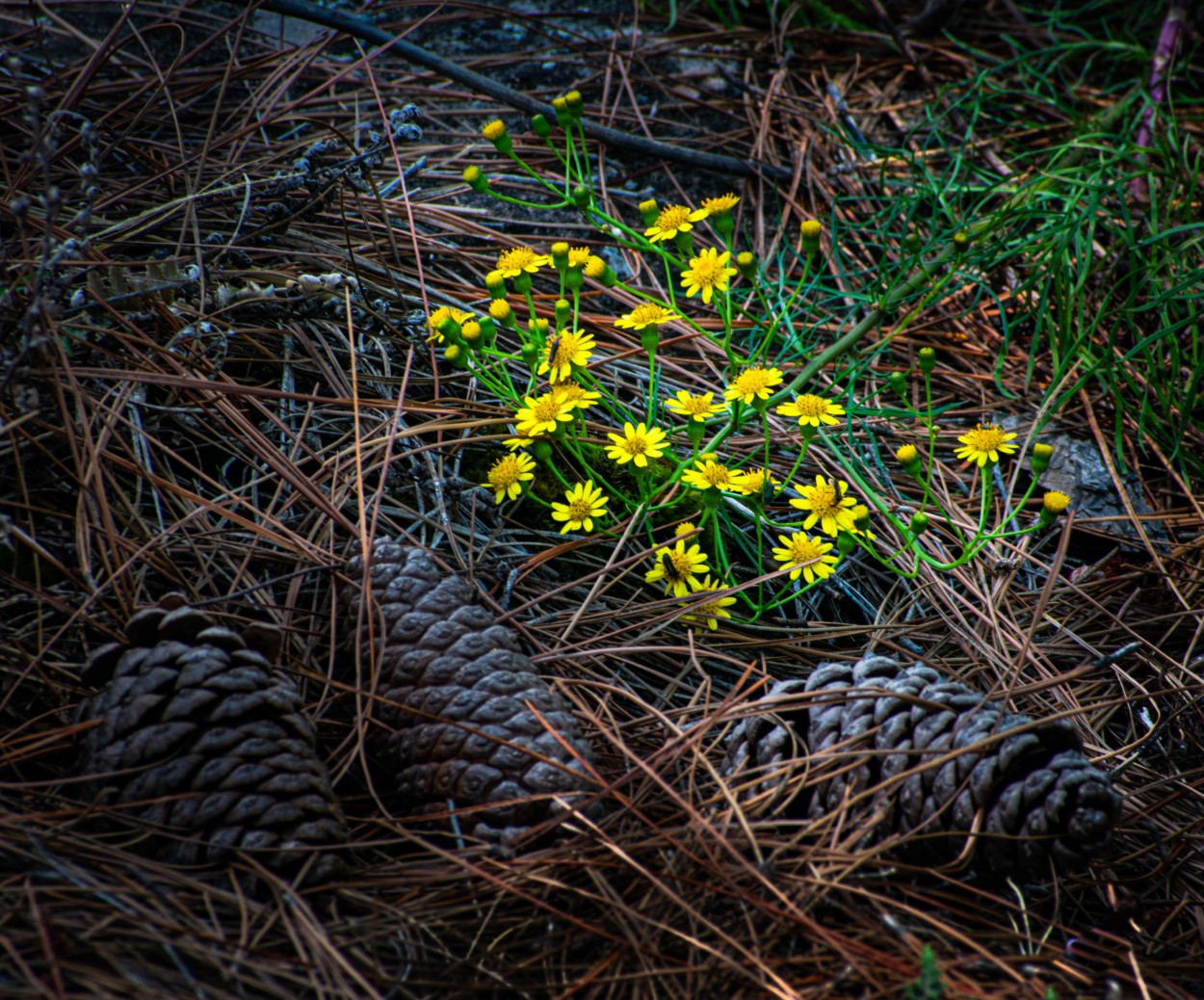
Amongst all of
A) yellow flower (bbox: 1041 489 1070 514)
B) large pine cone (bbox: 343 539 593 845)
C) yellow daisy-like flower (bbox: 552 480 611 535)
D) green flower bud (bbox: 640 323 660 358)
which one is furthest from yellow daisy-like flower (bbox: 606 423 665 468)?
yellow flower (bbox: 1041 489 1070 514)

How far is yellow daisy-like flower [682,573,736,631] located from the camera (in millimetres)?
1601

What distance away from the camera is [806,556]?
162 cm

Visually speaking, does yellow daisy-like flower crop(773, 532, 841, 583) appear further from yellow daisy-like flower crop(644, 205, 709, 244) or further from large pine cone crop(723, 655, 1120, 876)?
yellow daisy-like flower crop(644, 205, 709, 244)

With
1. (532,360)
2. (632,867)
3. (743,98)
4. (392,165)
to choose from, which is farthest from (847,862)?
(743,98)

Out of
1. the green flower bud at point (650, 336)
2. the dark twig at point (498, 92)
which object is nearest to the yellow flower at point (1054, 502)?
the green flower bud at point (650, 336)

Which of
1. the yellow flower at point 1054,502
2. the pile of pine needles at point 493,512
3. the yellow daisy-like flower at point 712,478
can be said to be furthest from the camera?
the yellow daisy-like flower at point 712,478

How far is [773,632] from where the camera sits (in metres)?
1.70

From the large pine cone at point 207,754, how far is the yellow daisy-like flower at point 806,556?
886 mm

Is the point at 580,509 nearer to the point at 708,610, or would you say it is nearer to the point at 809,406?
the point at 708,610

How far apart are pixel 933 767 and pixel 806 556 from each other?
0.48m

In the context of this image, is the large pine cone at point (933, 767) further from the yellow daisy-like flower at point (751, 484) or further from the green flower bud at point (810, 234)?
the green flower bud at point (810, 234)

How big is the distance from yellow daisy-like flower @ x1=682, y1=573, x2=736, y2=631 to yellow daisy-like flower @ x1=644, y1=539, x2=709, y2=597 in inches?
0.7

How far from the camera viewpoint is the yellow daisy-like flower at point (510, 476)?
167 cm

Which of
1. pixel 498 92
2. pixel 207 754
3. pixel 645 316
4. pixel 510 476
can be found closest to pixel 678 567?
pixel 510 476
